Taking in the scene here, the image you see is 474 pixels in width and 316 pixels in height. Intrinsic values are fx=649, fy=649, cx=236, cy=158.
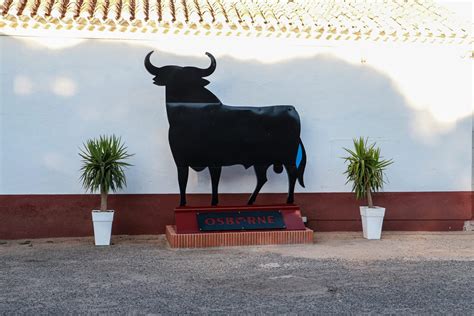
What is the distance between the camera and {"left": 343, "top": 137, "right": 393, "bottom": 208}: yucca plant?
10.1m

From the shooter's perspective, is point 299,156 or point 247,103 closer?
point 299,156

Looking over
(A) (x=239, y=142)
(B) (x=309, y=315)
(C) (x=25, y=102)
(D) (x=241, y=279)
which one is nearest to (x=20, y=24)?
(C) (x=25, y=102)

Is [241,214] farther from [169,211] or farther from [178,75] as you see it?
[178,75]

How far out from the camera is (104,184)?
9430 mm

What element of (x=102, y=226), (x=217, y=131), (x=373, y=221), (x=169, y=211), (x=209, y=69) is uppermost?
(x=209, y=69)

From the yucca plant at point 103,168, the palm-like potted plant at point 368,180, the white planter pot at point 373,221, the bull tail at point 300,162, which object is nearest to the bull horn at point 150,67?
the yucca plant at point 103,168

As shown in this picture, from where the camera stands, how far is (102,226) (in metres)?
9.45

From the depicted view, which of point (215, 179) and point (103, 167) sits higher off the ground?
point (103, 167)

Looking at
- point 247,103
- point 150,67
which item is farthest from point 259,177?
point 150,67

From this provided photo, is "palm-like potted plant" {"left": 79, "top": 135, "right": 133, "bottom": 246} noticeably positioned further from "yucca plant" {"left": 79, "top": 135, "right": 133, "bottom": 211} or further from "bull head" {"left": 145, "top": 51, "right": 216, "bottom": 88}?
"bull head" {"left": 145, "top": 51, "right": 216, "bottom": 88}

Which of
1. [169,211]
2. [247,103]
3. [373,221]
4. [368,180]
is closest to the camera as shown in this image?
[368,180]

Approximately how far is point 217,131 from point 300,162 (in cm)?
146

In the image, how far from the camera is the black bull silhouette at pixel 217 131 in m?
9.66

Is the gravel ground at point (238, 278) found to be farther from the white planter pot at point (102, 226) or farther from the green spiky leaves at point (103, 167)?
the green spiky leaves at point (103, 167)
